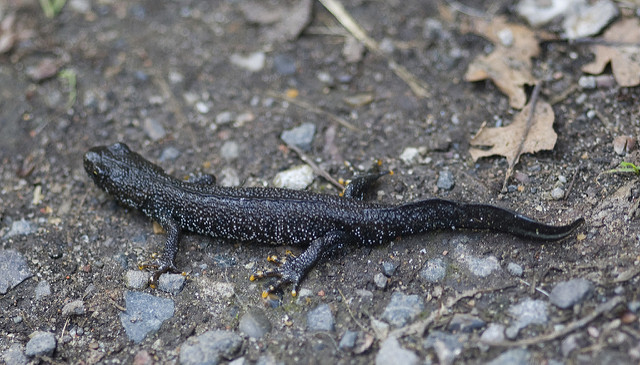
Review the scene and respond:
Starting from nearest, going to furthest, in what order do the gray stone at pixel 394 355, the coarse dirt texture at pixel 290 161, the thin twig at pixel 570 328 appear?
the thin twig at pixel 570 328 → the gray stone at pixel 394 355 → the coarse dirt texture at pixel 290 161

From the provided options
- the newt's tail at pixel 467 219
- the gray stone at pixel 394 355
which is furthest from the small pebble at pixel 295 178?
the gray stone at pixel 394 355

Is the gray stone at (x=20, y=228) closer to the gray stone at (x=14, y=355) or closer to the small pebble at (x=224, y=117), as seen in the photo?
the gray stone at (x=14, y=355)

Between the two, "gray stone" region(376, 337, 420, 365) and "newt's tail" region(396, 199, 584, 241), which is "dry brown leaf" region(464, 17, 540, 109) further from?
"gray stone" region(376, 337, 420, 365)

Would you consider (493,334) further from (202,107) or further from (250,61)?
(250,61)

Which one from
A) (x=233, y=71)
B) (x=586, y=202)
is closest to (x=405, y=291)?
(x=586, y=202)

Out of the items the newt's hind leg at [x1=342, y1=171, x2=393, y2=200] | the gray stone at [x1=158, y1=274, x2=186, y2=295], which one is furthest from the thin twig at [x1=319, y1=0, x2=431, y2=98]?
the gray stone at [x1=158, y1=274, x2=186, y2=295]
